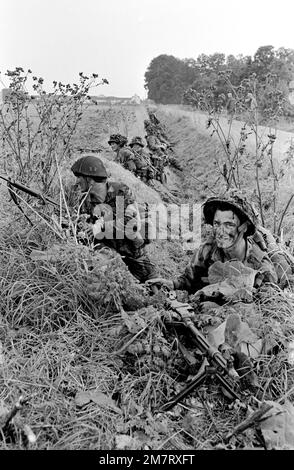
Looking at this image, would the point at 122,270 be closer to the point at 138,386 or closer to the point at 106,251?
the point at 106,251

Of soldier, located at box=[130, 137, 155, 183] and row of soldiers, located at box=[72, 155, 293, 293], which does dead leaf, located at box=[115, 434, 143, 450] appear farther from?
soldier, located at box=[130, 137, 155, 183]

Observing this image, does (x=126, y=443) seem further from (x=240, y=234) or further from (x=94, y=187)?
(x=94, y=187)

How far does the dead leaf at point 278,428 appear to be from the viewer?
2.12m

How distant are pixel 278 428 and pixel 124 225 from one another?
2.71m

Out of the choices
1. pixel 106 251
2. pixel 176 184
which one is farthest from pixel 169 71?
pixel 106 251

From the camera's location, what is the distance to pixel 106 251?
3.42 m

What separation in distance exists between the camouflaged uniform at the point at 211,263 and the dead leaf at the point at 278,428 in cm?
122

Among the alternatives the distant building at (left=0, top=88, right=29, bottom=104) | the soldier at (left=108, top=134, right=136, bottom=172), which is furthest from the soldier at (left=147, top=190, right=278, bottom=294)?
the soldier at (left=108, top=134, right=136, bottom=172)

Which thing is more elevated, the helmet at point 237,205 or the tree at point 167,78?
the tree at point 167,78

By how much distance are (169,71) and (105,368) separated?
6296 cm

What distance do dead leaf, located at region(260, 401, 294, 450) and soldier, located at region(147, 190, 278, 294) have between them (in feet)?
3.77

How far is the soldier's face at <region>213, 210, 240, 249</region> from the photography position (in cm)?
324

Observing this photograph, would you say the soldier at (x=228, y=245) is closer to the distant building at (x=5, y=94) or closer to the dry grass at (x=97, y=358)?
the dry grass at (x=97, y=358)

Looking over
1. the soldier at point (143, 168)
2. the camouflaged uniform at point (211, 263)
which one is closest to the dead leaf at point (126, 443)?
the camouflaged uniform at point (211, 263)
